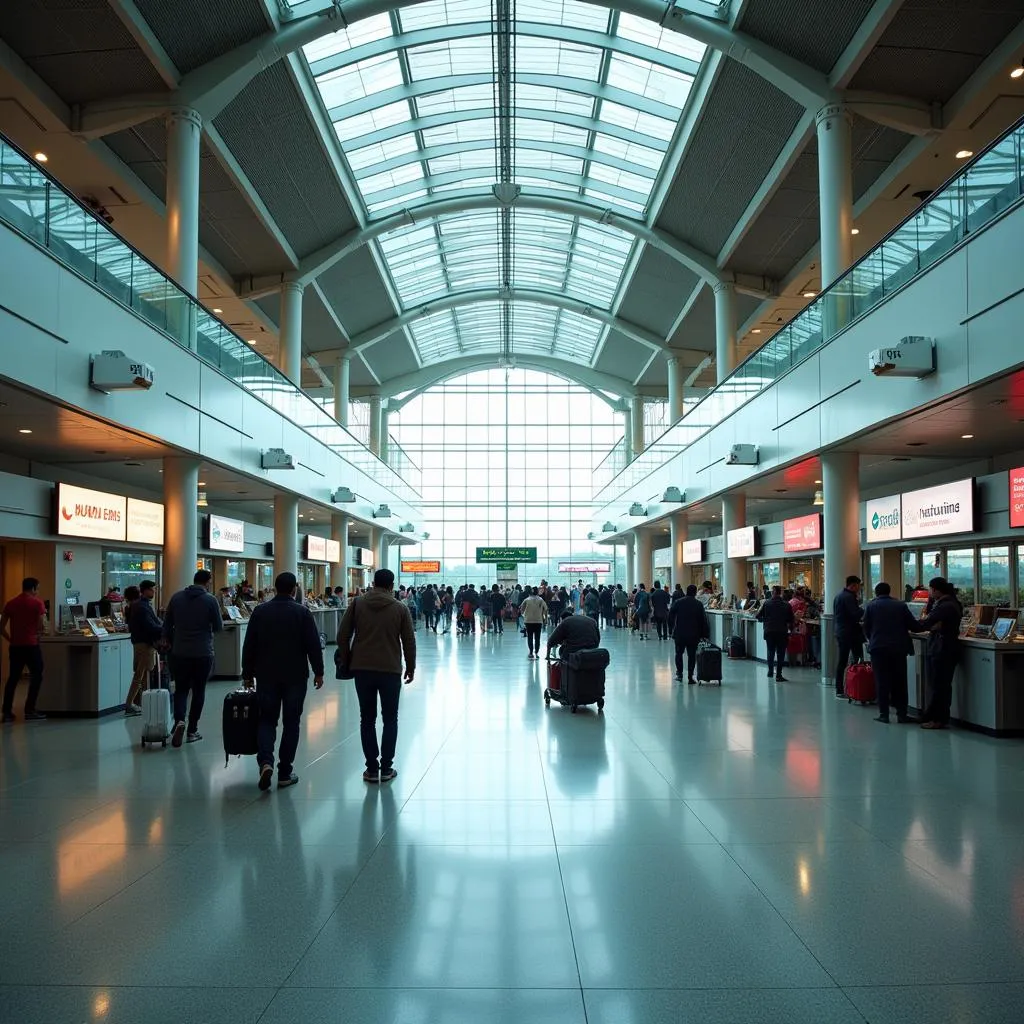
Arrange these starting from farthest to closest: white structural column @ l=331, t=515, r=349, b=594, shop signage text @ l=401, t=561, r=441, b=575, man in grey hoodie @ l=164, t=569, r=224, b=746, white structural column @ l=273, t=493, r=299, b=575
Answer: shop signage text @ l=401, t=561, r=441, b=575
white structural column @ l=331, t=515, r=349, b=594
white structural column @ l=273, t=493, r=299, b=575
man in grey hoodie @ l=164, t=569, r=224, b=746

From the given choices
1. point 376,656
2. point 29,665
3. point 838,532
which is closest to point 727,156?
point 838,532

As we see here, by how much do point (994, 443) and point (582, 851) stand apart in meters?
11.5

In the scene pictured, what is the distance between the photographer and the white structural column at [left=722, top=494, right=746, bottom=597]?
21.6 m

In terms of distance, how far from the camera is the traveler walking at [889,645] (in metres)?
10.2

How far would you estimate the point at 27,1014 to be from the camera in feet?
10.6

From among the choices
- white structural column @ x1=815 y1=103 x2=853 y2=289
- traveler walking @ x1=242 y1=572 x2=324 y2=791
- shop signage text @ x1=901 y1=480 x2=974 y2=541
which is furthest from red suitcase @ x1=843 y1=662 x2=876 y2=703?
traveler walking @ x1=242 y1=572 x2=324 y2=791

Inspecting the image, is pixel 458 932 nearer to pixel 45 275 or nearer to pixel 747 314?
pixel 45 275

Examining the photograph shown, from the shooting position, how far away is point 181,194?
14.5m

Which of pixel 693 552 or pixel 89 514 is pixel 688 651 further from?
pixel 693 552

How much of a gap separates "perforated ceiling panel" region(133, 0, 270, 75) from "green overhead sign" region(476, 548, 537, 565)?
109 ft

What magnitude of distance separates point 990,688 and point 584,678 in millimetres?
4535

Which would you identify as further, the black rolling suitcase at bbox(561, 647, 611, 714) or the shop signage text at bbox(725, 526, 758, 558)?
the shop signage text at bbox(725, 526, 758, 558)

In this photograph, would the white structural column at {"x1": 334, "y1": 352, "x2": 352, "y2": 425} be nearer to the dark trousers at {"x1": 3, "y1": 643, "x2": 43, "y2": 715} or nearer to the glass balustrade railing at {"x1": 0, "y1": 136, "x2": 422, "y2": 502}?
the glass balustrade railing at {"x1": 0, "y1": 136, "x2": 422, "y2": 502}

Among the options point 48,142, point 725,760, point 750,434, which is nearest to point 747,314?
point 750,434
